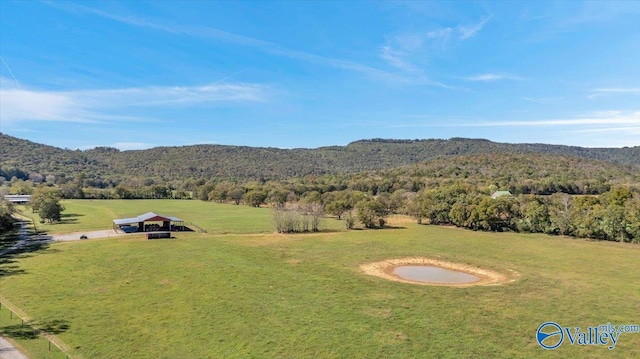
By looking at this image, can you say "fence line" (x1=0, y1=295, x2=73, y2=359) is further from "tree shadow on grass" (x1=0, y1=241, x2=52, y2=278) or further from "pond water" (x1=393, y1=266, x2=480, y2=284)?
"pond water" (x1=393, y1=266, x2=480, y2=284)

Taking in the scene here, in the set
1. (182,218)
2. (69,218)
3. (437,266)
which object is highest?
(182,218)

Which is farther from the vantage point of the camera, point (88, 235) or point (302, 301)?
point (88, 235)

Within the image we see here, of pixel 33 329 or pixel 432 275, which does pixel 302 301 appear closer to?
pixel 432 275

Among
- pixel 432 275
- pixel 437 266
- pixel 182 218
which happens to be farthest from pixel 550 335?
pixel 182 218

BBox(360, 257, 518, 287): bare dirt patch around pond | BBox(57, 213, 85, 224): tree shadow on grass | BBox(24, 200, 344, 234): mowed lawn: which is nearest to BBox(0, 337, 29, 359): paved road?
BBox(360, 257, 518, 287): bare dirt patch around pond

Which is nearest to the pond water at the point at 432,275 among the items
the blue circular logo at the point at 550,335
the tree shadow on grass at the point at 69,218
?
the blue circular logo at the point at 550,335

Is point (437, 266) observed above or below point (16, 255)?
above
